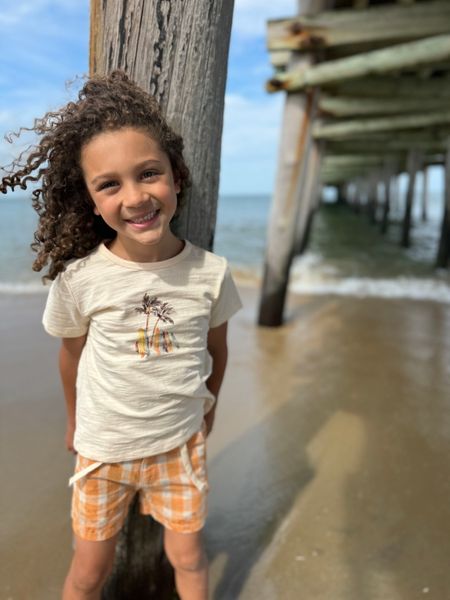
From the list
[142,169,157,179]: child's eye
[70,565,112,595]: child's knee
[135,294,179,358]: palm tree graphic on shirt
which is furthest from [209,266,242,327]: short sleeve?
[70,565,112,595]: child's knee

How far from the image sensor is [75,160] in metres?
1.26

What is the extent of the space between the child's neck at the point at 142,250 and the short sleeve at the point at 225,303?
0.60ft

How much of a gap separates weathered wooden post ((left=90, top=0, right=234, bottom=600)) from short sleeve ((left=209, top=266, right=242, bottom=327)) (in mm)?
207

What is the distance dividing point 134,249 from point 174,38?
60 centimetres

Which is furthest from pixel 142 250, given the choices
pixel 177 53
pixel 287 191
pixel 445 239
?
pixel 445 239

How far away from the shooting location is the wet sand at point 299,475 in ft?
5.95

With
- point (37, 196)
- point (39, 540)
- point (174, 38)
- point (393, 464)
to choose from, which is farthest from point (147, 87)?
point (393, 464)

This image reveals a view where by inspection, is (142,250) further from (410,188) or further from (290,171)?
(410,188)

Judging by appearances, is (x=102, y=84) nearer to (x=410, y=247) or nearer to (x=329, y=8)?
(x=329, y=8)

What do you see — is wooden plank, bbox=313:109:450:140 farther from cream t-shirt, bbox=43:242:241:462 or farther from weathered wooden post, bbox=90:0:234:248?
cream t-shirt, bbox=43:242:241:462

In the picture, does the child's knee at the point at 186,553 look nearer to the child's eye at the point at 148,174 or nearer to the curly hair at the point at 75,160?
the curly hair at the point at 75,160

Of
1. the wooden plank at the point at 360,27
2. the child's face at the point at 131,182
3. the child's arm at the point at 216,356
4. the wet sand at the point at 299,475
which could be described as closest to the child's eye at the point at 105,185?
the child's face at the point at 131,182

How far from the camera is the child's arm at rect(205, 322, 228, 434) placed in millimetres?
1531

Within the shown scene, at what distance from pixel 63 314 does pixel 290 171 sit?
11.6 feet
